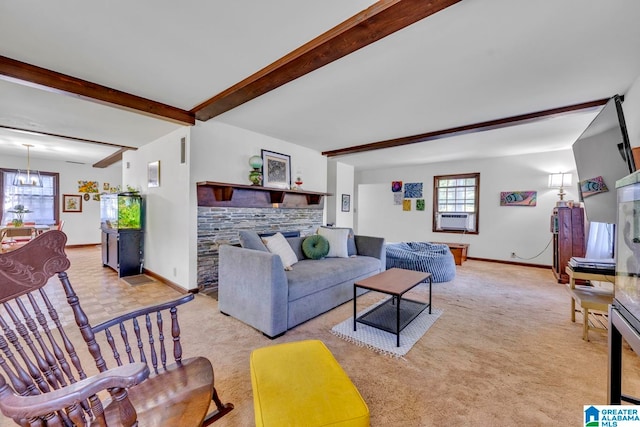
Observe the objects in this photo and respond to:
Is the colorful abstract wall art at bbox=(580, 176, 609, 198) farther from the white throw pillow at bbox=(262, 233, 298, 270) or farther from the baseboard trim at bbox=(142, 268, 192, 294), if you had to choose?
the baseboard trim at bbox=(142, 268, 192, 294)

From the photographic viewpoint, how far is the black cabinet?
166 inches

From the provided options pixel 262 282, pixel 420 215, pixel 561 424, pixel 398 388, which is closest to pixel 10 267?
pixel 262 282

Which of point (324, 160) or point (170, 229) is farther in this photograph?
point (324, 160)

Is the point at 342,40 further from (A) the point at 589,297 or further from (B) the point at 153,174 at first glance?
(B) the point at 153,174

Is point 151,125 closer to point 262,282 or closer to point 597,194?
point 262,282

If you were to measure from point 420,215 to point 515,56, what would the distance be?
16.3 ft

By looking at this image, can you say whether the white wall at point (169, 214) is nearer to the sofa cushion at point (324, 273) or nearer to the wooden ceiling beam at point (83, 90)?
the wooden ceiling beam at point (83, 90)

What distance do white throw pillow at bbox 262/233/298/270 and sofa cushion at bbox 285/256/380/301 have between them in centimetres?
10

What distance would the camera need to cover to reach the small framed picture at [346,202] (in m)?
6.41

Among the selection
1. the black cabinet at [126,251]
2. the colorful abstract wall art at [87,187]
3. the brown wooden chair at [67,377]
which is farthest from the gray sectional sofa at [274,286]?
the colorful abstract wall art at [87,187]

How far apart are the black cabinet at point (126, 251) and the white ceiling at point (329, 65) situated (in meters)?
1.67

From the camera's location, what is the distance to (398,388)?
1689mm

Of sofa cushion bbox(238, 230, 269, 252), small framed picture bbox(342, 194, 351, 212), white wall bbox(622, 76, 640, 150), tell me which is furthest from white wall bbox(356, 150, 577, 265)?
sofa cushion bbox(238, 230, 269, 252)

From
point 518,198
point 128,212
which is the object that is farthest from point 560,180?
point 128,212
